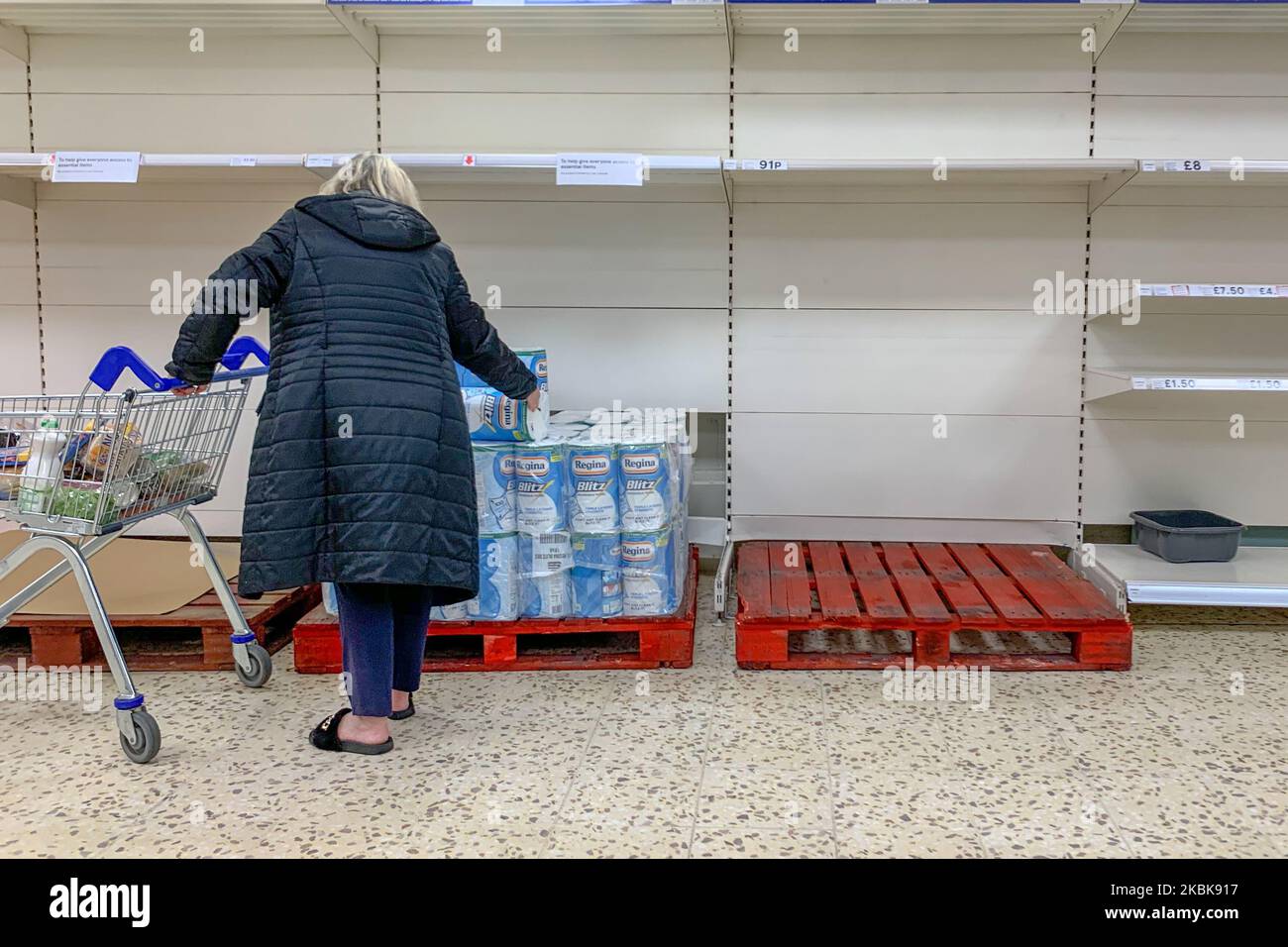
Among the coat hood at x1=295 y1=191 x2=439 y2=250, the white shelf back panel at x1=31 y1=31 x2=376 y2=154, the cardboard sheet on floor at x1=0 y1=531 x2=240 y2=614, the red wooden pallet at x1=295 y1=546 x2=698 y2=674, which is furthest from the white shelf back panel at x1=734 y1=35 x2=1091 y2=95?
the cardboard sheet on floor at x1=0 y1=531 x2=240 y2=614

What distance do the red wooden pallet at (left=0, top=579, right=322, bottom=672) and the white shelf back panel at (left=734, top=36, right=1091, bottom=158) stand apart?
2.71 meters

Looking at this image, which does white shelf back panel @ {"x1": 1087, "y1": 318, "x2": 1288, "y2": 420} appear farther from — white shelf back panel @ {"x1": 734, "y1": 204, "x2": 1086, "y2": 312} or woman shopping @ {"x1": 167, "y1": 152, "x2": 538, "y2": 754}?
woman shopping @ {"x1": 167, "y1": 152, "x2": 538, "y2": 754}

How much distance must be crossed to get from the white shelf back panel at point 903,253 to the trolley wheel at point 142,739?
9.07 feet

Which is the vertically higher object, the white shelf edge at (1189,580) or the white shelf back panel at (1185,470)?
the white shelf back panel at (1185,470)

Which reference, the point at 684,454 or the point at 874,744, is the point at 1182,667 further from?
the point at 684,454

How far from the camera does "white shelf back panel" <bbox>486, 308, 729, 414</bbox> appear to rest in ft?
14.0

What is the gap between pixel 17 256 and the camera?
171 inches

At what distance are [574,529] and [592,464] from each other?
0.24m

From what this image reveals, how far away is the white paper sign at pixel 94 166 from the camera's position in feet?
11.5

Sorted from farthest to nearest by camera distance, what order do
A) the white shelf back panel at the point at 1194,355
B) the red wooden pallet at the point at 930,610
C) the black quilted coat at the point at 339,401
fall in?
the white shelf back panel at the point at 1194,355 < the red wooden pallet at the point at 930,610 < the black quilted coat at the point at 339,401

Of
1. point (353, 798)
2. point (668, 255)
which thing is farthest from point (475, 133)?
point (353, 798)

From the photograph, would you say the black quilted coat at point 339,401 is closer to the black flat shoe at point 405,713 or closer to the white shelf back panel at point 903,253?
the black flat shoe at point 405,713

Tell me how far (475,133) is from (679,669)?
2.43 meters

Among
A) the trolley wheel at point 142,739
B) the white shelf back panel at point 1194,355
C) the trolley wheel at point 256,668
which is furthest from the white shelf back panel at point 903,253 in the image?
the trolley wheel at point 142,739
